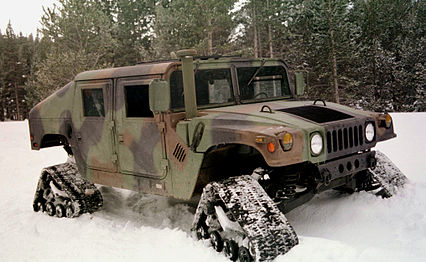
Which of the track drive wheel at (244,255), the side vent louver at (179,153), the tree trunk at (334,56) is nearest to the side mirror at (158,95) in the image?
the side vent louver at (179,153)

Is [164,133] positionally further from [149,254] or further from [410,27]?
[410,27]

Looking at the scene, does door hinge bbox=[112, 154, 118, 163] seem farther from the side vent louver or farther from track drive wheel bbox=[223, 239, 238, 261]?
track drive wheel bbox=[223, 239, 238, 261]

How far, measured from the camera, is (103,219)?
601 centimetres

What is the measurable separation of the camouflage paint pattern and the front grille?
0.05 meters

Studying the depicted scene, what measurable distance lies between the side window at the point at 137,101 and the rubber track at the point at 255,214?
1.34m

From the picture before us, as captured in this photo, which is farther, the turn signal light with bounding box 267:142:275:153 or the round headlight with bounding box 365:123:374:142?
the round headlight with bounding box 365:123:374:142

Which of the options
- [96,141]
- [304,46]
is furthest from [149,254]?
[304,46]

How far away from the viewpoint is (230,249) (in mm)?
4203

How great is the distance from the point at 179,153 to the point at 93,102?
172 cm

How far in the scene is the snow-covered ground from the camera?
3910mm

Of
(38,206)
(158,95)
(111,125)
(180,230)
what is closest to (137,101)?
(111,125)

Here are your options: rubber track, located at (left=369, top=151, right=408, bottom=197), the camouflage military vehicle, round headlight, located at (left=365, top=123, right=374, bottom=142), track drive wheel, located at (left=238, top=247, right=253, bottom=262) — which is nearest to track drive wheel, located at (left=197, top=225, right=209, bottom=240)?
the camouflage military vehicle

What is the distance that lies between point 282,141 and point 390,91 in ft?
89.8

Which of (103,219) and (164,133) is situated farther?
(103,219)
